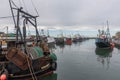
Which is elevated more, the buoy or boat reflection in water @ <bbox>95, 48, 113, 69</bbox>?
the buoy

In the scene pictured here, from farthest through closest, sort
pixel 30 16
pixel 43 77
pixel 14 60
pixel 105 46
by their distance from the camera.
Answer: pixel 105 46 → pixel 30 16 → pixel 43 77 → pixel 14 60

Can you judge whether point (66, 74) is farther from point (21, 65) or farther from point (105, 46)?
point (105, 46)

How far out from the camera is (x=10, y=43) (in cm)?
2597

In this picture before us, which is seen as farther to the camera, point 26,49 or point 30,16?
point 30,16

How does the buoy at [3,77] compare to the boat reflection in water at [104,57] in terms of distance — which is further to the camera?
the boat reflection in water at [104,57]

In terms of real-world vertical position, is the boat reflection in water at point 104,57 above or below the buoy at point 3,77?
below

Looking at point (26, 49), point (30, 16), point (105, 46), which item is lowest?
point (105, 46)

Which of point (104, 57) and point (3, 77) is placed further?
point (104, 57)

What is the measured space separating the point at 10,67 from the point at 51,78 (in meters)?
5.73

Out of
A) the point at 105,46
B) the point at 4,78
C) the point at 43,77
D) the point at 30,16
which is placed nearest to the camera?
the point at 4,78

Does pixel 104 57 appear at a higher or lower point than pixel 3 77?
lower

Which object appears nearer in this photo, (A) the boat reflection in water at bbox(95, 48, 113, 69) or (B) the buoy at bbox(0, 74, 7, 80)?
(B) the buoy at bbox(0, 74, 7, 80)

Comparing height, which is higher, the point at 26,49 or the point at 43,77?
the point at 26,49

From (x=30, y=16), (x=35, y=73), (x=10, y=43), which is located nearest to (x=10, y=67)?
(x=35, y=73)
